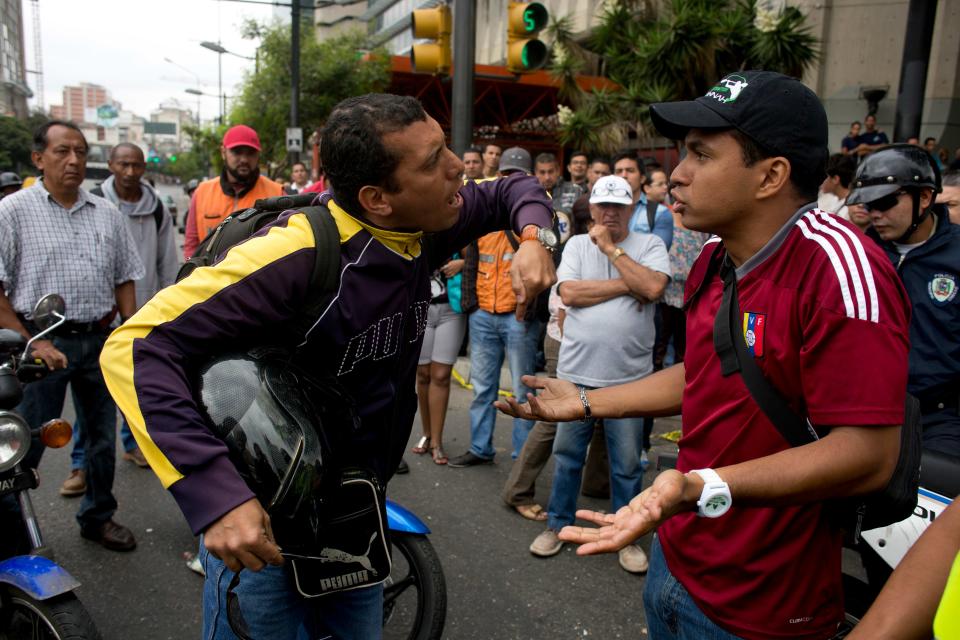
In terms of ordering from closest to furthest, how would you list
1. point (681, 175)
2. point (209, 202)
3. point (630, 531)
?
point (630, 531)
point (681, 175)
point (209, 202)

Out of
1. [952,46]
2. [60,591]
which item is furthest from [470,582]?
[952,46]

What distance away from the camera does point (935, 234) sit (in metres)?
3.38

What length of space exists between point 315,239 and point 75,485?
13.0 ft

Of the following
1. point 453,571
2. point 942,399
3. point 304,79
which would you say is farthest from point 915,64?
point 304,79

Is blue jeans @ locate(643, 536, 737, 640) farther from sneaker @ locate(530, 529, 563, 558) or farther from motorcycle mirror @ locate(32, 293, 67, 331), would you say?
motorcycle mirror @ locate(32, 293, 67, 331)

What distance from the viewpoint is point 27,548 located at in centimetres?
303

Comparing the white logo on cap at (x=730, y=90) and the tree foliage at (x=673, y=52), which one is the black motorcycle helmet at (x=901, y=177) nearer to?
the white logo on cap at (x=730, y=90)

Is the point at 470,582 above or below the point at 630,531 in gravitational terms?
below

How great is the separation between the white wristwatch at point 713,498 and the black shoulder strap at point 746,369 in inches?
12.1

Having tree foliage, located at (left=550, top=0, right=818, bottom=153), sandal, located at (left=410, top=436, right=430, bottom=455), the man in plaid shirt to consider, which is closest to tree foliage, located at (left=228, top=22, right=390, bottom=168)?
tree foliage, located at (left=550, top=0, right=818, bottom=153)

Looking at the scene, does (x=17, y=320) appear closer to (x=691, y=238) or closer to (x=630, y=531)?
(x=630, y=531)

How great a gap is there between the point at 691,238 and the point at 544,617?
10.3 ft

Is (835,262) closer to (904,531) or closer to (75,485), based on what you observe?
(904,531)

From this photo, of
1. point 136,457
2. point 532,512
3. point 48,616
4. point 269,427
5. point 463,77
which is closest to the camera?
point 269,427
